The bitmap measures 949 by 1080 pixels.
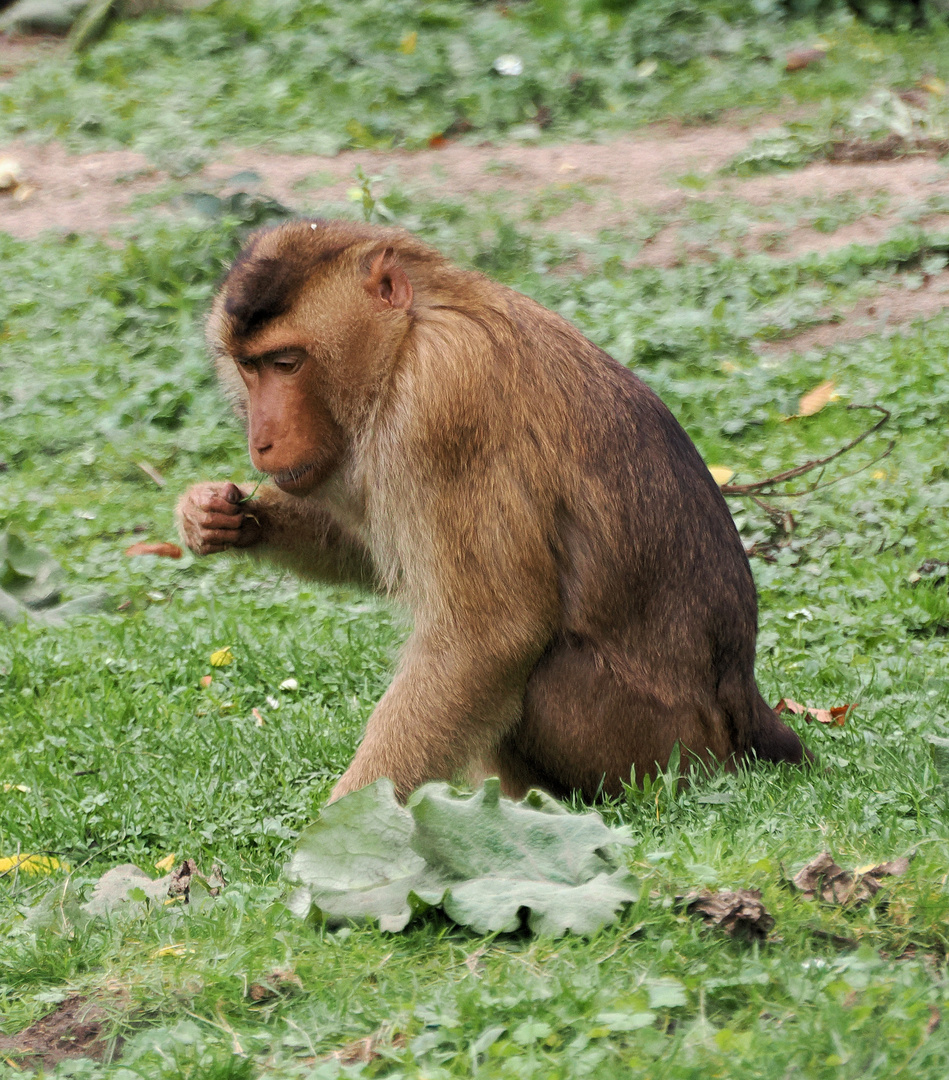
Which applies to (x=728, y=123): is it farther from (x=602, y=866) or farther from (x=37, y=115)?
(x=602, y=866)

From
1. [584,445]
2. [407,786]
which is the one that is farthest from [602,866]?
[584,445]

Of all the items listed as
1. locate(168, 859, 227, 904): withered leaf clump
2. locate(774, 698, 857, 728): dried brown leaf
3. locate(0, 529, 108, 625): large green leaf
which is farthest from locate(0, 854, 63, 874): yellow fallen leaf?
locate(0, 529, 108, 625): large green leaf

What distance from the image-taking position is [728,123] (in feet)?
37.8

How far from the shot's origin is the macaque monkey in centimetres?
400

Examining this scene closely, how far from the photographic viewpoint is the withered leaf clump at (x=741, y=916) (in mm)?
2748

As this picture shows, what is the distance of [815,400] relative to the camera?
7.62 metres

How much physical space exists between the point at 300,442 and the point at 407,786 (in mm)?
1029

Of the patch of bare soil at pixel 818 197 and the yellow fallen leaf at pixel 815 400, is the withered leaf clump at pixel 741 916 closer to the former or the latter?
the yellow fallen leaf at pixel 815 400

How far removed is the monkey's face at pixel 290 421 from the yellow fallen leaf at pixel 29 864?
136 cm

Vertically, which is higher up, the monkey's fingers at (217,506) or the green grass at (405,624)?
the monkey's fingers at (217,506)

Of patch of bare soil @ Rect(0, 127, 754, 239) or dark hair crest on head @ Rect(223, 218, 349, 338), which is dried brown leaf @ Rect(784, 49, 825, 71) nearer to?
patch of bare soil @ Rect(0, 127, 754, 239)

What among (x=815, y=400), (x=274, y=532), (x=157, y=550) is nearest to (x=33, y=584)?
(x=157, y=550)

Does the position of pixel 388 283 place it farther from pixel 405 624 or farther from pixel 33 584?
pixel 33 584

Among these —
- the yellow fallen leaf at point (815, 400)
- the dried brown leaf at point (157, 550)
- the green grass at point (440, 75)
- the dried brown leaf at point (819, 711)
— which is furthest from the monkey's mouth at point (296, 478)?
the green grass at point (440, 75)
